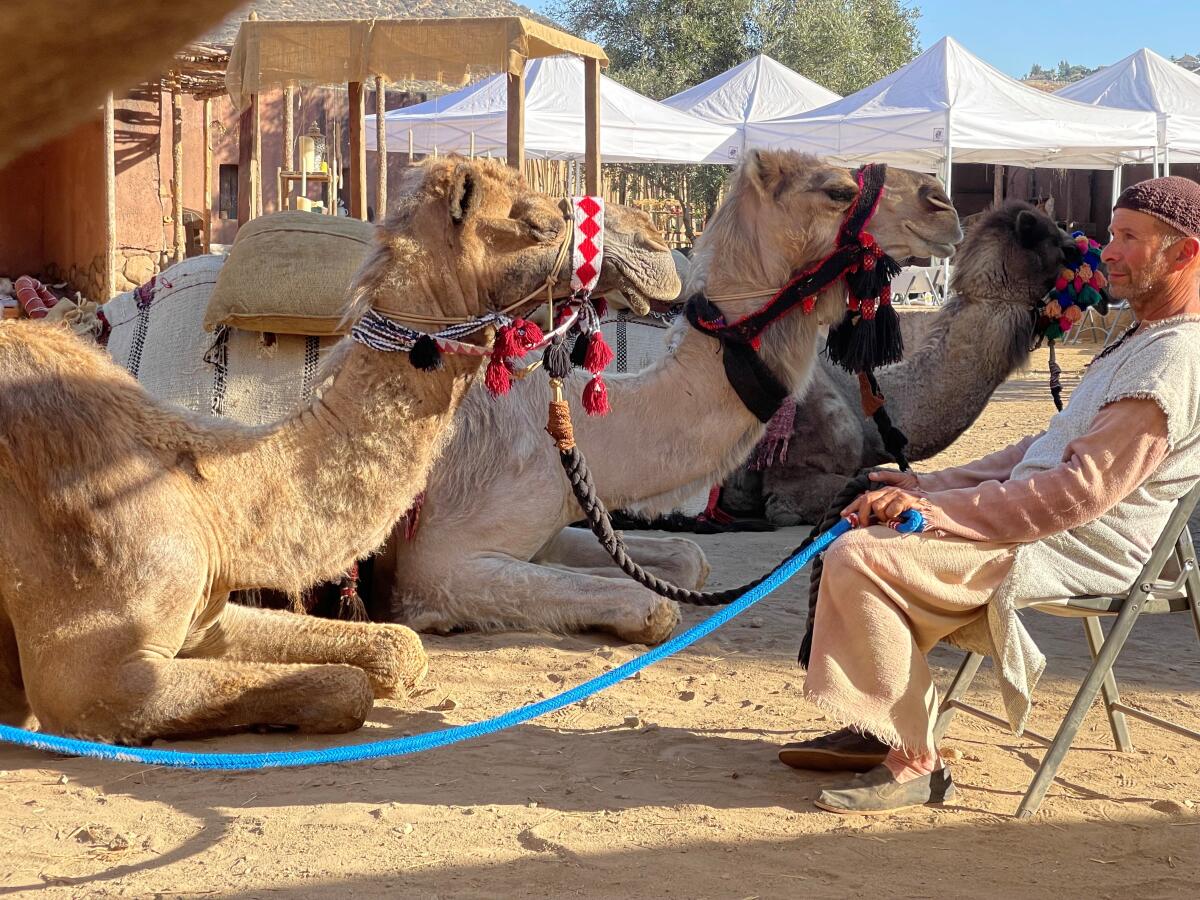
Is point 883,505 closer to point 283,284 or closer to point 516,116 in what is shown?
point 283,284

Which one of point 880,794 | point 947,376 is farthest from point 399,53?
point 880,794

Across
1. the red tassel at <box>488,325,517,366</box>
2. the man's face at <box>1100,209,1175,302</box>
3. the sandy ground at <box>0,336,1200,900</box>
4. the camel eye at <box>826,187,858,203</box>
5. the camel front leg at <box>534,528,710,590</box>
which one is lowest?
the sandy ground at <box>0,336,1200,900</box>

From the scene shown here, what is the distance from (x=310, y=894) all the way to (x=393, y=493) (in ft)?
4.14

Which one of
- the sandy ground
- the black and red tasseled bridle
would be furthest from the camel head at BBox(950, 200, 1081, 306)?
the sandy ground

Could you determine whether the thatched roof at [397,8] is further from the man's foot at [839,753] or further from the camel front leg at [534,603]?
the man's foot at [839,753]

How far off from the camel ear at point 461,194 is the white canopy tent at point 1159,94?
1908 centimetres

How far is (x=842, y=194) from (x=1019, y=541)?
217 centimetres

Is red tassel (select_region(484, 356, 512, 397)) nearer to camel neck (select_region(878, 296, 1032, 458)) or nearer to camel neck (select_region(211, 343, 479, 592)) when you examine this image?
camel neck (select_region(211, 343, 479, 592))

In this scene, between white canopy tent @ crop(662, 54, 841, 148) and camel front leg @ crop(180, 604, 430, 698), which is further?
white canopy tent @ crop(662, 54, 841, 148)

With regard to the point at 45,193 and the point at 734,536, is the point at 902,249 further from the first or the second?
the point at 45,193

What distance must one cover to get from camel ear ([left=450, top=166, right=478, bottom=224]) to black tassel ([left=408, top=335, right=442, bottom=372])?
0.41 m

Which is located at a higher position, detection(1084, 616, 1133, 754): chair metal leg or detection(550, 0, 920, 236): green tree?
detection(550, 0, 920, 236): green tree

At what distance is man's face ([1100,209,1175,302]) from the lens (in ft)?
11.8

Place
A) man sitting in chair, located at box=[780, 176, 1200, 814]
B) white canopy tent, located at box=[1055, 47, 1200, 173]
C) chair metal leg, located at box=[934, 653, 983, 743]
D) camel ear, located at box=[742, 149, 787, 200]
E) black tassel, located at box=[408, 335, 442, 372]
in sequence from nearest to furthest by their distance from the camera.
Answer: man sitting in chair, located at box=[780, 176, 1200, 814]
black tassel, located at box=[408, 335, 442, 372]
chair metal leg, located at box=[934, 653, 983, 743]
camel ear, located at box=[742, 149, 787, 200]
white canopy tent, located at box=[1055, 47, 1200, 173]
